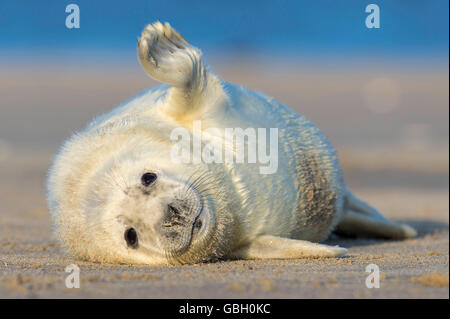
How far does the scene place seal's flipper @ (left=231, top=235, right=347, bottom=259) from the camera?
5.04m

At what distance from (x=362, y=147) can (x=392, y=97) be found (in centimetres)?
1124

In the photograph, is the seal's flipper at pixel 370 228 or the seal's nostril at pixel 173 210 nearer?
the seal's nostril at pixel 173 210

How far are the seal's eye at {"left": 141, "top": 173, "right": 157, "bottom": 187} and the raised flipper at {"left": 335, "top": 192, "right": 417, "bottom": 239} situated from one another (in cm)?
278

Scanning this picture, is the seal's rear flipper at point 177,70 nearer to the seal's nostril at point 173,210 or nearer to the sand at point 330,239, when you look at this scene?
the seal's nostril at point 173,210

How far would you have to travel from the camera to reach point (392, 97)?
2970 cm

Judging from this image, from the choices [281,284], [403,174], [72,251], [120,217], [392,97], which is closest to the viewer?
[281,284]

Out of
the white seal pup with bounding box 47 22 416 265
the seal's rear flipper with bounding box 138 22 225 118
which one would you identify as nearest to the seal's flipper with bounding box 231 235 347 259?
the white seal pup with bounding box 47 22 416 265

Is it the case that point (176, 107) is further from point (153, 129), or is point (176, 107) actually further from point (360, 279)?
point (360, 279)

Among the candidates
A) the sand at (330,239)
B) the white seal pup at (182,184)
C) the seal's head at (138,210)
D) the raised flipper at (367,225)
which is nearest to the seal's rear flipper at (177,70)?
the white seal pup at (182,184)

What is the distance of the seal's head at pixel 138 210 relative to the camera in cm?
449

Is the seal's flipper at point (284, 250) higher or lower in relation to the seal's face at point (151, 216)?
lower

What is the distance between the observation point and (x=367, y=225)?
7020mm

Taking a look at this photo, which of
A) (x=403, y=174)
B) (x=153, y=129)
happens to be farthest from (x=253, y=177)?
(x=403, y=174)

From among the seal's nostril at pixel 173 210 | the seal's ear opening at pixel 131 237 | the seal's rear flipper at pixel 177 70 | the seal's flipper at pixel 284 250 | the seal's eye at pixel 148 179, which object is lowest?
the seal's flipper at pixel 284 250
